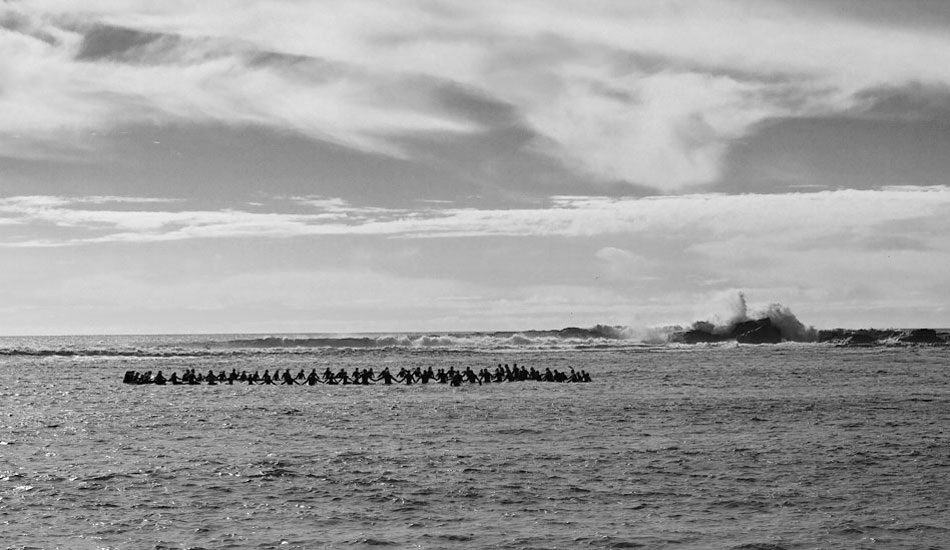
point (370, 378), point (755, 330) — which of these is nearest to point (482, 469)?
point (370, 378)

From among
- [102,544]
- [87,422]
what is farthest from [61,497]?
[87,422]

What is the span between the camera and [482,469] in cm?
2634

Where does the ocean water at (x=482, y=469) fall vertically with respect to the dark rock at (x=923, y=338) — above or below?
below

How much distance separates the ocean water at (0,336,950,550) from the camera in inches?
754

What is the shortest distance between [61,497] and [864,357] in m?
85.8

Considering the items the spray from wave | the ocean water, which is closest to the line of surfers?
the ocean water

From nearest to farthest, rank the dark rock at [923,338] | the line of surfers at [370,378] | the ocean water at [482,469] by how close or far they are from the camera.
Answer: the ocean water at [482,469] < the line of surfers at [370,378] < the dark rock at [923,338]

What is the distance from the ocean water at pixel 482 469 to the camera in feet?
62.8

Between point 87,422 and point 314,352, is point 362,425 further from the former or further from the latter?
point 314,352

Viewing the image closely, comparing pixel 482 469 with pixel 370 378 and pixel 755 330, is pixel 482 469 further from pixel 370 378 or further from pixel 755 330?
pixel 755 330

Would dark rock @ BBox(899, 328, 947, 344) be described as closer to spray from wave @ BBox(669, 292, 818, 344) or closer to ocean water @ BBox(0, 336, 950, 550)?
spray from wave @ BBox(669, 292, 818, 344)

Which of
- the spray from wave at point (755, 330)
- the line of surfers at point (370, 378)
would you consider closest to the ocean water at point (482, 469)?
the line of surfers at point (370, 378)

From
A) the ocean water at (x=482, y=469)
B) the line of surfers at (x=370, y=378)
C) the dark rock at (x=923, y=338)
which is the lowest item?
the ocean water at (x=482, y=469)

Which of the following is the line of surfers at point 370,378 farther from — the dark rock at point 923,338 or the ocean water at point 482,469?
the dark rock at point 923,338
